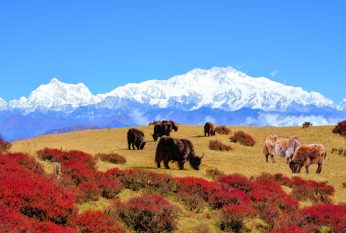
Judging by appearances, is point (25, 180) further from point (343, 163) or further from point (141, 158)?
point (343, 163)

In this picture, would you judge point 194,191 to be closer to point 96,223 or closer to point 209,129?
point 96,223

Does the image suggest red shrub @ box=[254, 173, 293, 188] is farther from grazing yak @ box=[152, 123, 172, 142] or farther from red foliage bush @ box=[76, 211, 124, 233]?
grazing yak @ box=[152, 123, 172, 142]

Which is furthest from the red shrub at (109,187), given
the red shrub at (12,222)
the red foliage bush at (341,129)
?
the red foliage bush at (341,129)

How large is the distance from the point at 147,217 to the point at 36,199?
10.7 ft

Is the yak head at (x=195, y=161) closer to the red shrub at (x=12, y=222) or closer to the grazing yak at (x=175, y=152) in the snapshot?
the grazing yak at (x=175, y=152)

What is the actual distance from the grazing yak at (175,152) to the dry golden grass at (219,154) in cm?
60

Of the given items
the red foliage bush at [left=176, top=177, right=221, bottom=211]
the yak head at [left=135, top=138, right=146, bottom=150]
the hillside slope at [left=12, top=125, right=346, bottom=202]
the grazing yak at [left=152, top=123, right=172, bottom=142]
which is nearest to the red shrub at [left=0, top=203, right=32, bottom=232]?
the red foliage bush at [left=176, top=177, right=221, bottom=211]

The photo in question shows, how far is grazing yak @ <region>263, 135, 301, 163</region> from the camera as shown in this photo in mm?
32250

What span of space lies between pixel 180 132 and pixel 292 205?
37.1 m

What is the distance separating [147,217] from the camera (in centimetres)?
1313

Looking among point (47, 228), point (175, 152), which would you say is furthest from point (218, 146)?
point (47, 228)

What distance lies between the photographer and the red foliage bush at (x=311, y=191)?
68.1 feet

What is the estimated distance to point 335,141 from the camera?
47281 mm

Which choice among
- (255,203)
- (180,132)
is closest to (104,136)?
(180,132)
